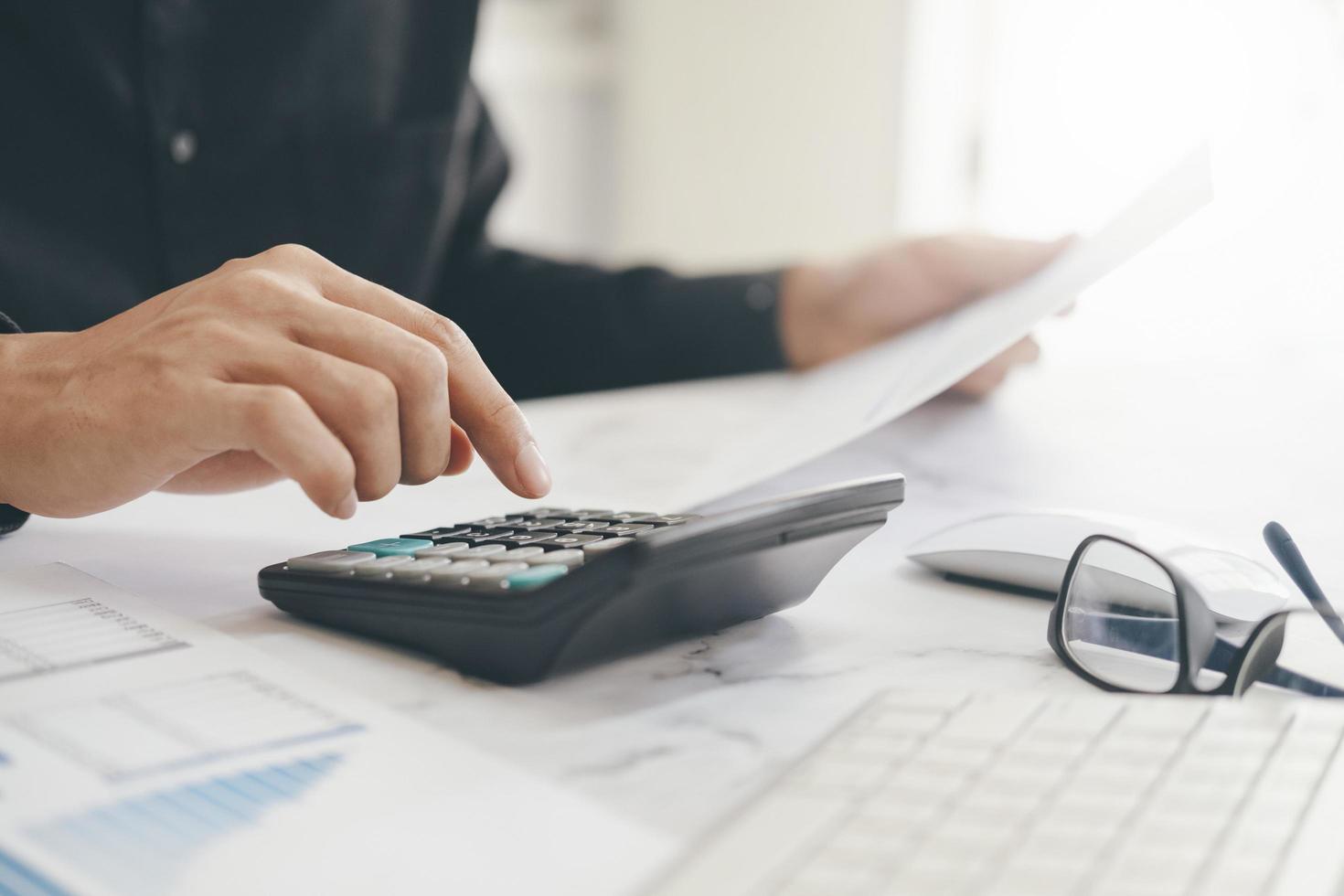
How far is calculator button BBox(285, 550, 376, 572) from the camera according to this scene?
1.40ft

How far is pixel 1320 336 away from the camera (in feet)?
7.03

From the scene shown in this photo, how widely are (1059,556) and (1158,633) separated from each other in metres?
0.07

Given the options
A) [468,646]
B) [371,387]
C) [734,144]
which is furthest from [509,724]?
[734,144]

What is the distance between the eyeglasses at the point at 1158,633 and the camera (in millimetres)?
376

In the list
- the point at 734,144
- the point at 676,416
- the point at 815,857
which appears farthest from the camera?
the point at 734,144

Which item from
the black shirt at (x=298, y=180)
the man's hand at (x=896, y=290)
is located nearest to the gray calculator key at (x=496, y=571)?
the man's hand at (x=896, y=290)

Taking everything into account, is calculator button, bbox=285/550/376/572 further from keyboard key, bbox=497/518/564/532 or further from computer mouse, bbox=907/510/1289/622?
computer mouse, bbox=907/510/1289/622

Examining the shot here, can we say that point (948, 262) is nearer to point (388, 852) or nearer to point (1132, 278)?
point (388, 852)

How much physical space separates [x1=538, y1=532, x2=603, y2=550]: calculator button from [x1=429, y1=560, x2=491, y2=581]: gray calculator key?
3cm

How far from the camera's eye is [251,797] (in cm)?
29

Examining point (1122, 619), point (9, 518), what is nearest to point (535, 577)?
Result: point (1122, 619)

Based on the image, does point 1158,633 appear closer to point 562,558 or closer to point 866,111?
point 562,558

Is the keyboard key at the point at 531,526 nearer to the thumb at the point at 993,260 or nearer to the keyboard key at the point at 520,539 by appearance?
the keyboard key at the point at 520,539

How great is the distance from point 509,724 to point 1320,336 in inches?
87.4
